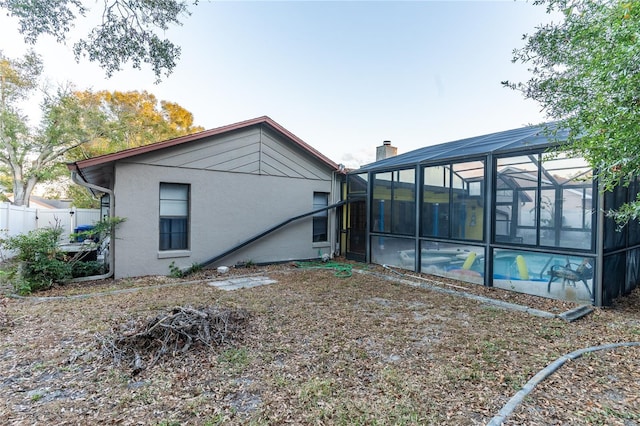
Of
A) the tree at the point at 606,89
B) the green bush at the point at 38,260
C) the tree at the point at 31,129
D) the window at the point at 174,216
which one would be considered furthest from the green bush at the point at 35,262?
the tree at the point at 31,129

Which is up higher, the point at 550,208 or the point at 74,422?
the point at 550,208

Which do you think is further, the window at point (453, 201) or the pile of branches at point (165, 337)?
the window at point (453, 201)

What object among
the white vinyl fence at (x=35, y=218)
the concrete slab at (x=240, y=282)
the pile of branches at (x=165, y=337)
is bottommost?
the concrete slab at (x=240, y=282)

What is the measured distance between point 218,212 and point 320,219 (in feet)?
11.2

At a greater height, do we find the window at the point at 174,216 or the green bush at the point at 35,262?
the window at the point at 174,216

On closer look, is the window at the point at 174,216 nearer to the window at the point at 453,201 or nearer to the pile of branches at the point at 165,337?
the pile of branches at the point at 165,337

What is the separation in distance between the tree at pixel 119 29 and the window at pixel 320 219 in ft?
18.1

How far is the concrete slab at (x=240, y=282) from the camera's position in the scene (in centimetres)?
629

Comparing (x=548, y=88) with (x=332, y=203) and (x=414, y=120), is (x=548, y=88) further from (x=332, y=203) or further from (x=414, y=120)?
(x=414, y=120)

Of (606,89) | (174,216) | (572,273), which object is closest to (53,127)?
(174,216)

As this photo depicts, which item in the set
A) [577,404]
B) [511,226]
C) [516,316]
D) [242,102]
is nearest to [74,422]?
[577,404]

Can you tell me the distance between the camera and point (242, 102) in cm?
1541

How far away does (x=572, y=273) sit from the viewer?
5.38m

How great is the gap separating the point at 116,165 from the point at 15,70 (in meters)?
15.2
